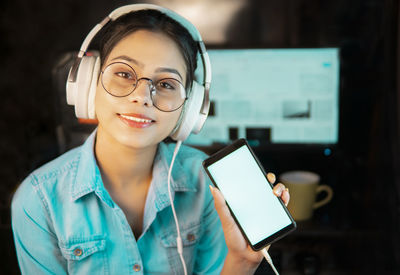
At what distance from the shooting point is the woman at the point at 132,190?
1.88ft

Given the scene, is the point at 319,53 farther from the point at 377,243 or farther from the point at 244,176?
the point at 244,176

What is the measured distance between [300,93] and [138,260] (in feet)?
2.12

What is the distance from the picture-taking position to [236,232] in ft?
1.91

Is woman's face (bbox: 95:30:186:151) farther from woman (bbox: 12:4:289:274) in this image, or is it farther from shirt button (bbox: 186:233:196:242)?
shirt button (bbox: 186:233:196:242)

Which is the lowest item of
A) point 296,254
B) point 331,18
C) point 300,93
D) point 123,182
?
point 296,254

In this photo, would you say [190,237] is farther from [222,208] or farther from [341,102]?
[341,102]

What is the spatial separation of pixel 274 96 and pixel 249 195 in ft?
1.83

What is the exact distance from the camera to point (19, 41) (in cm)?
134

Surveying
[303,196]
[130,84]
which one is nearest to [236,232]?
[130,84]

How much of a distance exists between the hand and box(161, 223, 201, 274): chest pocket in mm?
121

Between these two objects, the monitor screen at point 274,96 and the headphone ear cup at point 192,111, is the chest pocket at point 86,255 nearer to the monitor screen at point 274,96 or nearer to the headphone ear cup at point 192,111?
the headphone ear cup at point 192,111

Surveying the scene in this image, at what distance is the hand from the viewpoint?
575mm

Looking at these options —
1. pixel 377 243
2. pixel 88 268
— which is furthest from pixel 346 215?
pixel 88 268

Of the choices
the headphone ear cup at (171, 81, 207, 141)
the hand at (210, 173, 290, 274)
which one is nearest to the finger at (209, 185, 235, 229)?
the hand at (210, 173, 290, 274)
